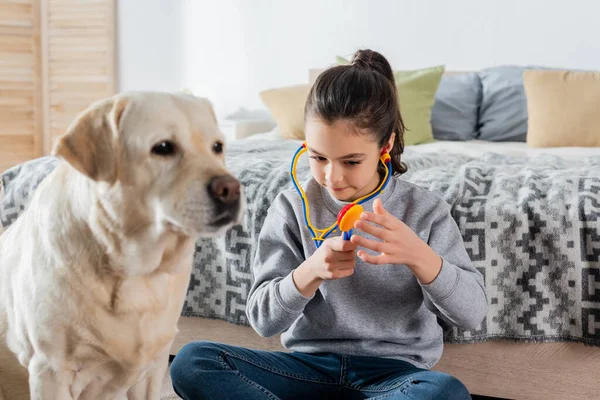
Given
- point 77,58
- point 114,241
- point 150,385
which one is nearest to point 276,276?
point 150,385

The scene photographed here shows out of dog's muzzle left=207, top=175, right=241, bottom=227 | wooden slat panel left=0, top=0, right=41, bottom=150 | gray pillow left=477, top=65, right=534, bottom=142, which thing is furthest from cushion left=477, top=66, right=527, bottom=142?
wooden slat panel left=0, top=0, right=41, bottom=150

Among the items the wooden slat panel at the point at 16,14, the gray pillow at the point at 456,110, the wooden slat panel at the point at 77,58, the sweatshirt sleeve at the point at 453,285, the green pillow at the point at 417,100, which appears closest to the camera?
the sweatshirt sleeve at the point at 453,285

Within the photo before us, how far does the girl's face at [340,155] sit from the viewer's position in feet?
4.19

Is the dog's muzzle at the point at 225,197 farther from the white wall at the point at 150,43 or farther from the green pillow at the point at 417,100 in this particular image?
the white wall at the point at 150,43

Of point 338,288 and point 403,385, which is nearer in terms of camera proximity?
point 403,385

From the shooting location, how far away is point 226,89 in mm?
4551

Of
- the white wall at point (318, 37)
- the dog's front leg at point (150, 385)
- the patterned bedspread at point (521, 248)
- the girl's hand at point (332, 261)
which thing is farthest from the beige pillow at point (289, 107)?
the dog's front leg at point (150, 385)

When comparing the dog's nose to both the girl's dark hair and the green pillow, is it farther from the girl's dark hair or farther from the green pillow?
the green pillow

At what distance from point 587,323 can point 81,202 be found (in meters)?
1.09

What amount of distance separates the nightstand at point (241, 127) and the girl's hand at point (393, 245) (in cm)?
269

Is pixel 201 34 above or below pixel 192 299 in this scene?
above

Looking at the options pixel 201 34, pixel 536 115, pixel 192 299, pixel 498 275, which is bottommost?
pixel 192 299

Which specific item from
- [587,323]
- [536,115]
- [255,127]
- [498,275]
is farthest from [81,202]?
[255,127]

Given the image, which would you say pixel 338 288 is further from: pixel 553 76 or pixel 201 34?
pixel 201 34
